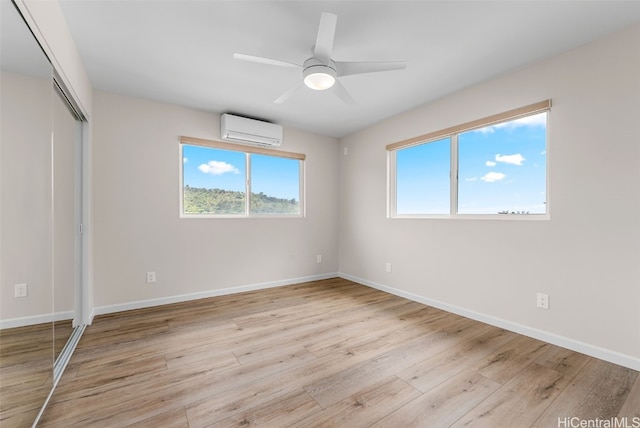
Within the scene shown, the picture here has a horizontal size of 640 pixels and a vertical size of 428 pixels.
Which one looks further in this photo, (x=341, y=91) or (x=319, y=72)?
(x=341, y=91)

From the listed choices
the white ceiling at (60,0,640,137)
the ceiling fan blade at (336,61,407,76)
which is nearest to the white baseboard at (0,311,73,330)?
the white ceiling at (60,0,640,137)

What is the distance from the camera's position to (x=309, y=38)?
2.04m

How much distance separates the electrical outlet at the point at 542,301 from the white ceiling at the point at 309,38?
2.02 metres

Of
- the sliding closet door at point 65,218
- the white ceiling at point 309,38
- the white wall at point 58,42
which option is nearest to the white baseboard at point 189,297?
the sliding closet door at point 65,218

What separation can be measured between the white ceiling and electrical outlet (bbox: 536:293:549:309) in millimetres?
2025

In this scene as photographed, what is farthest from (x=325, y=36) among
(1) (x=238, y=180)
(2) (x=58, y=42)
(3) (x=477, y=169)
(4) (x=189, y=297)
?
(4) (x=189, y=297)

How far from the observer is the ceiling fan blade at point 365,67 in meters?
1.93

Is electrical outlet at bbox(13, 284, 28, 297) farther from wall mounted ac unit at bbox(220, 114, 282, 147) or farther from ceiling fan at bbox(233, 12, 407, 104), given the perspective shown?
wall mounted ac unit at bbox(220, 114, 282, 147)

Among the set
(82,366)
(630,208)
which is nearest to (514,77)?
(630,208)

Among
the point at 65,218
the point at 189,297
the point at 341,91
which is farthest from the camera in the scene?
the point at 189,297

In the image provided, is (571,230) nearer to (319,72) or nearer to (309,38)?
(319,72)

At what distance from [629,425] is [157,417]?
8.07 feet

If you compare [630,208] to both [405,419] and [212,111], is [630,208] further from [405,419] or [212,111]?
[212,111]

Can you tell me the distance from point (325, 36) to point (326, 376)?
2209 millimetres
